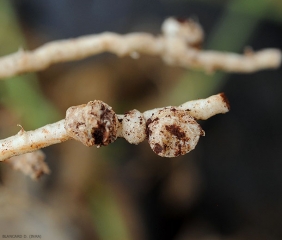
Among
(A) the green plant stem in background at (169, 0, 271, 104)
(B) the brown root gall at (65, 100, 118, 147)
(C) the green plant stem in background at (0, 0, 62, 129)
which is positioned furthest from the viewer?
(A) the green plant stem in background at (169, 0, 271, 104)

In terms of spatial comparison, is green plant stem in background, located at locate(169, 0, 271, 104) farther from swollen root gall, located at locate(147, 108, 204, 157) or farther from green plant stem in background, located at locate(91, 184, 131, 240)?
swollen root gall, located at locate(147, 108, 204, 157)

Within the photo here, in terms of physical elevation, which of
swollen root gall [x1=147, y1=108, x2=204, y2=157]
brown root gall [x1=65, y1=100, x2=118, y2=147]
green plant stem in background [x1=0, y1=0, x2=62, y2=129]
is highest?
green plant stem in background [x1=0, y1=0, x2=62, y2=129]

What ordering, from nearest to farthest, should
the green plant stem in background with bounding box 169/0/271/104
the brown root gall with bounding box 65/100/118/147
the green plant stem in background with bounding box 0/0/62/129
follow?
the brown root gall with bounding box 65/100/118/147 < the green plant stem in background with bounding box 0/0/62/129 < the green plant stem in background with bounding box 169/0/271/104

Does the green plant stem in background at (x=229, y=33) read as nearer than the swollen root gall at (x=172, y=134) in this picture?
No

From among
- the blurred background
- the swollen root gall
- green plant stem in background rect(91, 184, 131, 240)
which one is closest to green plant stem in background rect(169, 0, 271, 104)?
the blurred background

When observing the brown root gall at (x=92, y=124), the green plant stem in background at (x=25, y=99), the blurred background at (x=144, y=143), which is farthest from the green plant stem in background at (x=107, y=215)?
the brown root gall at (x=92, y=124)

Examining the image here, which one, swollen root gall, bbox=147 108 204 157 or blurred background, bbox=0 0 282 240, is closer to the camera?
swollen root gall, bbox=147 108 204 157

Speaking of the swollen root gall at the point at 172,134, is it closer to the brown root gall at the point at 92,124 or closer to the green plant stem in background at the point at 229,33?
the brown root gall at the point at 92,124

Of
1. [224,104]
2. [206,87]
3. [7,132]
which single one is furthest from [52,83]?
[224,104]

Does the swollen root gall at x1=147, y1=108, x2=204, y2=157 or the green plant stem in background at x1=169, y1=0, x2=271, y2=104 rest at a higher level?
the green plant stem in background at x1=169, y1=0, x2=271, y2=104
